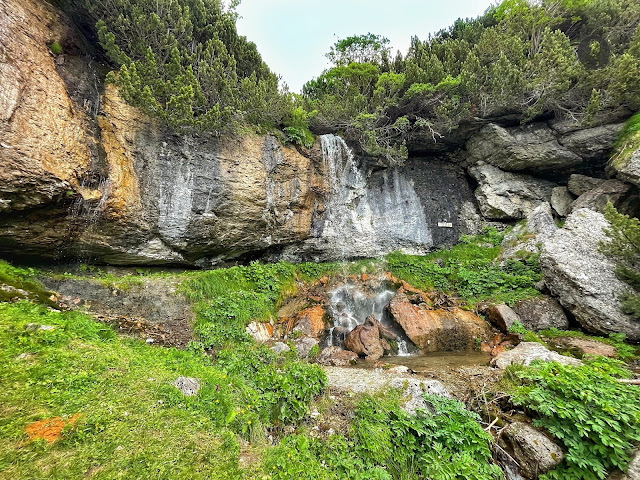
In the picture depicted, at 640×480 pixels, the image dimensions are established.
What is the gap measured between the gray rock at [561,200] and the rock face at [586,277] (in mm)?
3951

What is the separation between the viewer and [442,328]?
9.00m

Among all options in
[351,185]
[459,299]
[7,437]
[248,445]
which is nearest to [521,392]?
[248,445]

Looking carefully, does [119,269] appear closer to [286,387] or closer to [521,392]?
[286,387]

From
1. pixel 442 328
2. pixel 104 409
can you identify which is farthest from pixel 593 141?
pixel 104 409

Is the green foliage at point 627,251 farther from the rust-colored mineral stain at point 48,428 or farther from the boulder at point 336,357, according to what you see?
the rust-colored mineral stain at point 48,428

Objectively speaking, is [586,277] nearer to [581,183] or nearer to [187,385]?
[581,183]

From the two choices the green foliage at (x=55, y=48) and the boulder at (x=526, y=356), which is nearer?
the boulder at (x=526, y=356)

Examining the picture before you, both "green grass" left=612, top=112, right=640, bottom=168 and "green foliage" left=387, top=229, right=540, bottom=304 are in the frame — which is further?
"green foliage" left=387, top=229, right=540, bottom=304

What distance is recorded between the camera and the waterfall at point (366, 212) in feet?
45.1

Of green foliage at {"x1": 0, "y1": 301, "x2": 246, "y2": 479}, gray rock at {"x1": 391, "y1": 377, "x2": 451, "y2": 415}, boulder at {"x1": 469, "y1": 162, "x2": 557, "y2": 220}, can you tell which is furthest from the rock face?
green foliage at {"x1": 0, "y1": 301, "x2": 246, "y2": 479}

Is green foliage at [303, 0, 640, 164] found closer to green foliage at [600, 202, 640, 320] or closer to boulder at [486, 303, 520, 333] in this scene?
green foliage at [600, 202, 640, 320]

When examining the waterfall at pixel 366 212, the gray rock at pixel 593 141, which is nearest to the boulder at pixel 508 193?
the gray rock at pixel 593 141

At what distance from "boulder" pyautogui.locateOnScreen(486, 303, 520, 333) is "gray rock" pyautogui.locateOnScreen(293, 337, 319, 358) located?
6363 mm

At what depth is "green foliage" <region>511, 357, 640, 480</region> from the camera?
3.13 metres
